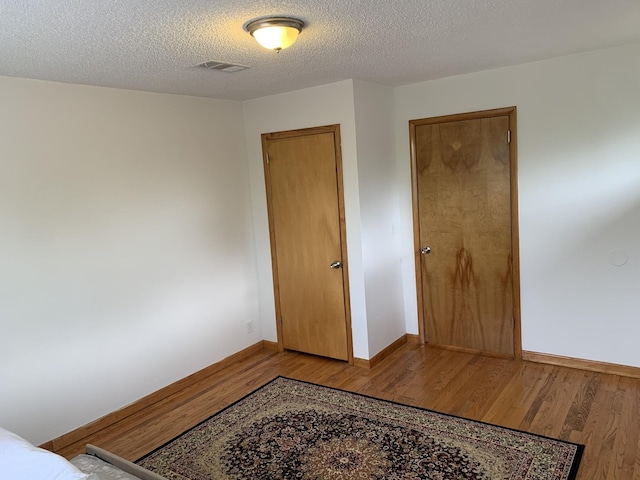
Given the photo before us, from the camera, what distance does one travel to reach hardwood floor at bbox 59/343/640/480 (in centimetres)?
288

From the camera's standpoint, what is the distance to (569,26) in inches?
107

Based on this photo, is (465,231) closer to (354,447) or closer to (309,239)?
(309,239)

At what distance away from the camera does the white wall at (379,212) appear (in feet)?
13.0

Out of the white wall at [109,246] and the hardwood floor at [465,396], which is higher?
the white wall at [109,246]

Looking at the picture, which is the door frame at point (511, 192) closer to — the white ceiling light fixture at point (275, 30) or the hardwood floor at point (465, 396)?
the hardwood floor at point (465, 396)

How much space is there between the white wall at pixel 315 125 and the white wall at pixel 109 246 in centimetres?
16

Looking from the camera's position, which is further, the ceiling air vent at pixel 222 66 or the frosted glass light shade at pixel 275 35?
the ceiling air vent at pixel 222 66

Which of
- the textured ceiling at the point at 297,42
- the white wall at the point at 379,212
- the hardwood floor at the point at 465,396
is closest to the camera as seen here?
the textured ceiling at the point at 297,42

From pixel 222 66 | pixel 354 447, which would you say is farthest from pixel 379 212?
pixel 354 447

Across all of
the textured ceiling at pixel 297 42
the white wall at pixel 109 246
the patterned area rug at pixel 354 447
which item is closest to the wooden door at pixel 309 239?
the white wall at pixel 109 246

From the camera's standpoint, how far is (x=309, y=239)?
424 centimetres

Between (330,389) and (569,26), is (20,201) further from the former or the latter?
(569,26)

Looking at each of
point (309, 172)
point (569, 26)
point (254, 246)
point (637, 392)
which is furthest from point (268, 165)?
point (637, 392)

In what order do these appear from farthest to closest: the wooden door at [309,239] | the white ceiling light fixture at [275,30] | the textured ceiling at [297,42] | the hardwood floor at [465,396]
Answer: the wooden door at [309,239] → the hardwood floor at [465,396] → the white ceiling light fixture at [275,30] → the textured ceiling at [297,42]
